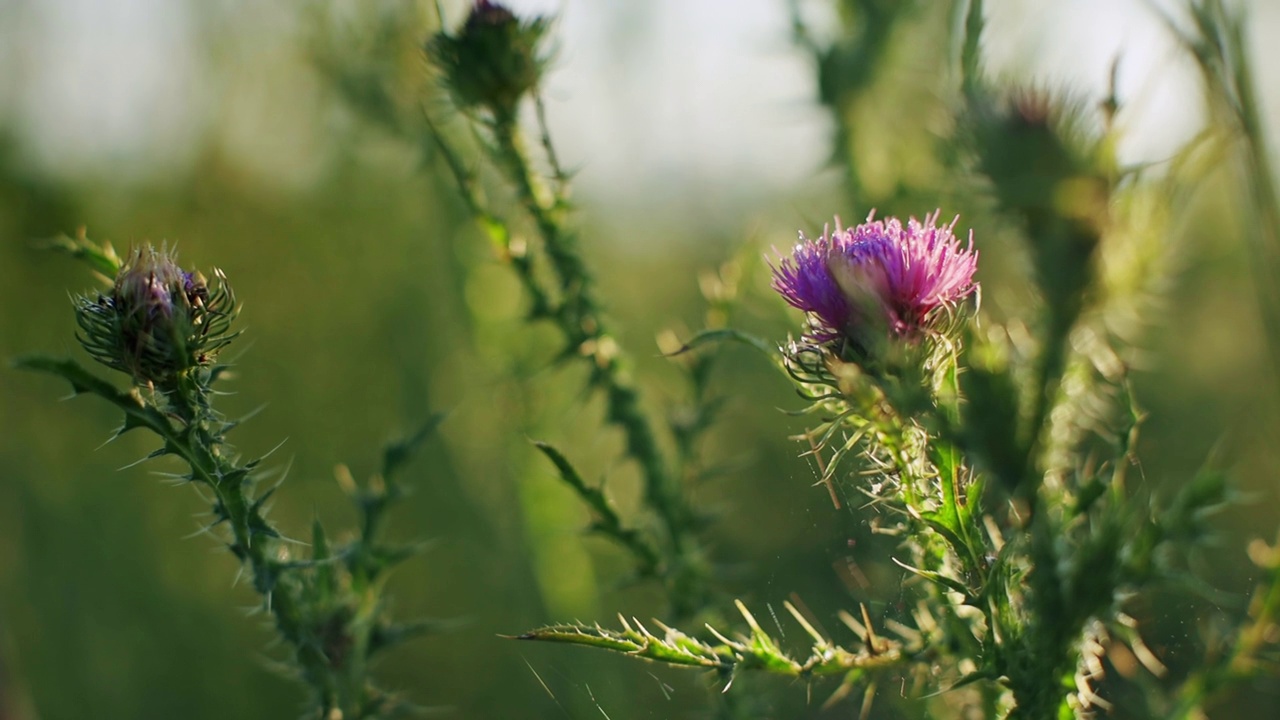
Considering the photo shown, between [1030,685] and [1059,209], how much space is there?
1.75ft

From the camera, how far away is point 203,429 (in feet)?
4.17

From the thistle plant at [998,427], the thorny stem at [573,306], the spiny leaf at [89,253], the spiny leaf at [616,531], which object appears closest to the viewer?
the thistle plant at [998,427]

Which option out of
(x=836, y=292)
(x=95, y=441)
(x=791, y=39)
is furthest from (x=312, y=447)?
Result: (x=836, y=292)

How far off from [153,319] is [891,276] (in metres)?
0.94

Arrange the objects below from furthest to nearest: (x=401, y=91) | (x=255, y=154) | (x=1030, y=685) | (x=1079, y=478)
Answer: (x=255, y=154) → (x=401, y=91) → (x=1079, y=478) → (x=1030, y=685)

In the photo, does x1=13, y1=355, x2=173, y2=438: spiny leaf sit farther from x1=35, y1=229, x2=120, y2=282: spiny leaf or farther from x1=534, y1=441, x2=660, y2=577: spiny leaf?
x1=534, y1=441, x2=660, y2=577: spiny leaf

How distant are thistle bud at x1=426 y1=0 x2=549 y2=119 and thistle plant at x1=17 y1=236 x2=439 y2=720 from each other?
715mm

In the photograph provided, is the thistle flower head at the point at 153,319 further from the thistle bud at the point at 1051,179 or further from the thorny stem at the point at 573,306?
the thistle bud at the point at 1051,179

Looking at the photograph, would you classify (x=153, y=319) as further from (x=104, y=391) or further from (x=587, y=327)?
(x=587, y=327)

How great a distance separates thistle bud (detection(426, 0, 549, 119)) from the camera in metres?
1.82

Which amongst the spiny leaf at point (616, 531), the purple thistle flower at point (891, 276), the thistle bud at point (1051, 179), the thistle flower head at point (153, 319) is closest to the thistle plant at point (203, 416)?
the thistle flower head at point (153, 319)

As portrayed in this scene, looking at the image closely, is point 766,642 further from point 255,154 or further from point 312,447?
point 255,154

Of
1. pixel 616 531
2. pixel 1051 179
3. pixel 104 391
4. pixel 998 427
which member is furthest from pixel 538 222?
pixel 998 427

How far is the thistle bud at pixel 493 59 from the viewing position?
5.98ft
